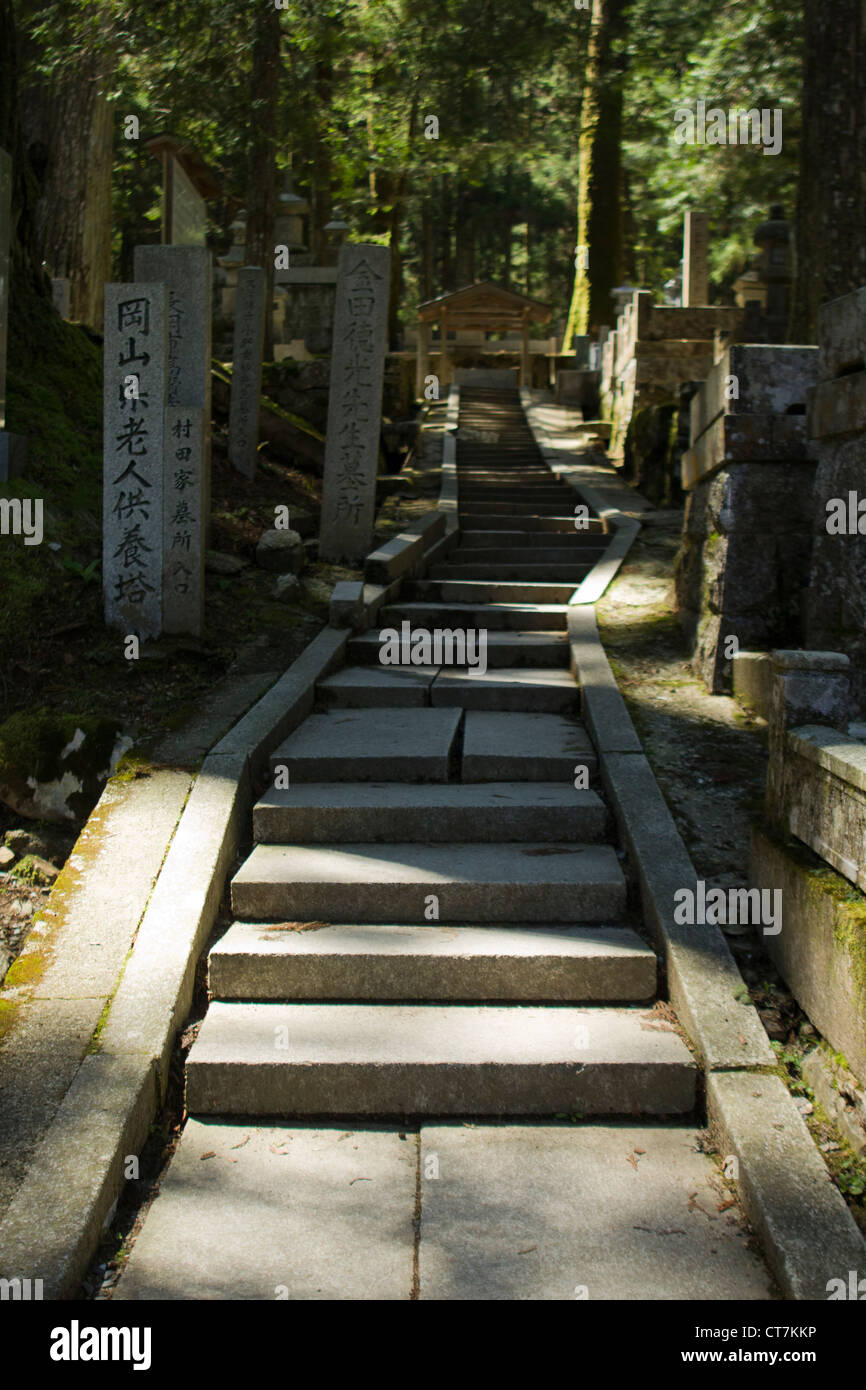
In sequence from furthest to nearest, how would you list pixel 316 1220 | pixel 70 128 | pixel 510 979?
pixel 70 128, pixel 510 979, pixel 316 1220

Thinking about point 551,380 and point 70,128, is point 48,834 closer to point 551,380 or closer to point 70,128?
point 70,128

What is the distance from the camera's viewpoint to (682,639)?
670 cm

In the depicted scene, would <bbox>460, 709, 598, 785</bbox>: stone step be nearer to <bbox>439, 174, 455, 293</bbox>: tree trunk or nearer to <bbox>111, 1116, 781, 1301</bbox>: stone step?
<bbox>111, 1116, 781, 1301</bbox>: stone step

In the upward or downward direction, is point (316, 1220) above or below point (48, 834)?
below

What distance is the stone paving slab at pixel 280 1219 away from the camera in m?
2.72

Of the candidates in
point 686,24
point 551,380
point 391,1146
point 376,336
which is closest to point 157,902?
point 391,1146

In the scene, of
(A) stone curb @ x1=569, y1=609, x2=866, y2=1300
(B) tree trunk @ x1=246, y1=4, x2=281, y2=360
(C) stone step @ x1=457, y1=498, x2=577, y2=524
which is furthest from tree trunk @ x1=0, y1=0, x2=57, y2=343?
(A) stone curb @ x1=569, y1=609, x2=866, y2=1300

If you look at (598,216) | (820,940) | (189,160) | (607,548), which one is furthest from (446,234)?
→ (820,940)

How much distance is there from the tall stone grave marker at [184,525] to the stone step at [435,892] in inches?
96.0

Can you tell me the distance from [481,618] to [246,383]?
15.8ft

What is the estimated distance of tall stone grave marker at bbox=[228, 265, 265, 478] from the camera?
10.6 m

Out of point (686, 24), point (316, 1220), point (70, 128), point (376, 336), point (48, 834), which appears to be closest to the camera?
point (316, 1220)
